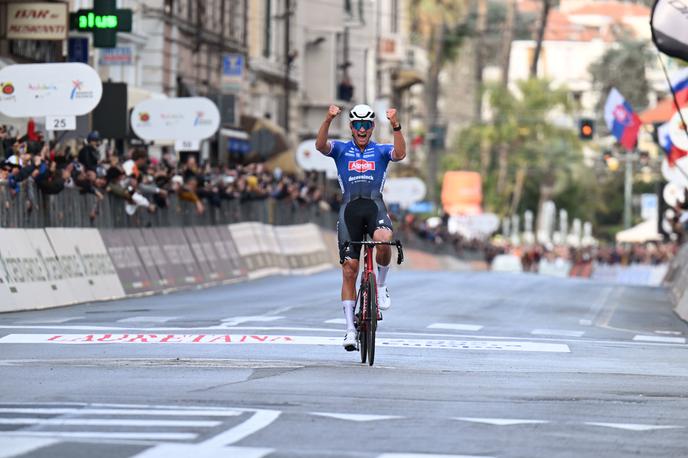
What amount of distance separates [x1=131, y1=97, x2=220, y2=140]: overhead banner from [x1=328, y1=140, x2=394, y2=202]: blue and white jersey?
19932mm

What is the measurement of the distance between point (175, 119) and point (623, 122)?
1233cm

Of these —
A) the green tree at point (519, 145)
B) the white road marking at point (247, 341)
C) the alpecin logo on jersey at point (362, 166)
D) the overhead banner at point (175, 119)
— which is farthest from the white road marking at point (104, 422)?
the green tree at point (519, 145)

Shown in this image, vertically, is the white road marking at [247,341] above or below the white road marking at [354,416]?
below

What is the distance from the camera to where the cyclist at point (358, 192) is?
53.3 feet

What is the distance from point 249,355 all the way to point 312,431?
5911 mm

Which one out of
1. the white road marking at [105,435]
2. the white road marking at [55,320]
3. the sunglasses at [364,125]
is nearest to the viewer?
the white road marking at [105,435]

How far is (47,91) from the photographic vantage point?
28.5m

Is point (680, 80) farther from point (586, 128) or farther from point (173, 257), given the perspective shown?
point (586, 128)

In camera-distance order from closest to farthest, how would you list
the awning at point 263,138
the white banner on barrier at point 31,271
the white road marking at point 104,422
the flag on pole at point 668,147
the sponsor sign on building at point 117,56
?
the white road marking at point 104,422 < the white banner on barrier at point 31,271 < the flag on pole at point 668,147 < the sponsor sign on building at point 117,56 < the awning at point 263,138

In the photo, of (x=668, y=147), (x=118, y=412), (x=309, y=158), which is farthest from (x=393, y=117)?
(x=309, y=158)

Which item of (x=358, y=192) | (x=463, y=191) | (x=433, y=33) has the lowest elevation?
(x=463, y=191)

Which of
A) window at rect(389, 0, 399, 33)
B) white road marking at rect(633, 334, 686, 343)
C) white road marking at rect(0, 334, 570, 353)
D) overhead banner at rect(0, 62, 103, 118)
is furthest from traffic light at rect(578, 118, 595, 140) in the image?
window at rect(389, 0, 399, 33)

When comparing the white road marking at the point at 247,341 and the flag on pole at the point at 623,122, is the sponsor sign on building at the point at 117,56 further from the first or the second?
the white road marking at the point at 247,341

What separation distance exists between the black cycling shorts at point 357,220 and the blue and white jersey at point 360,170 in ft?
0.24
